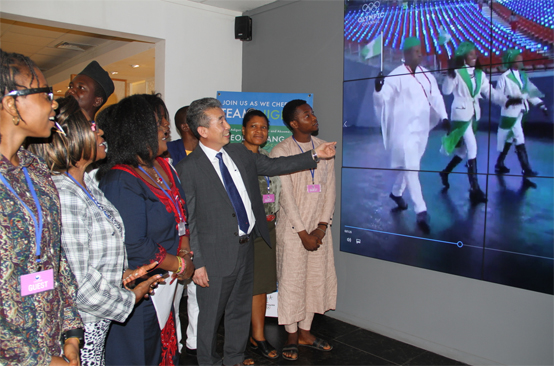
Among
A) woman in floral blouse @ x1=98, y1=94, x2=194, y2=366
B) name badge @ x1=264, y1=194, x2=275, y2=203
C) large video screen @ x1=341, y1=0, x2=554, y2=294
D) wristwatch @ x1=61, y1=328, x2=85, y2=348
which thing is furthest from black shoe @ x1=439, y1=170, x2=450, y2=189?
wristwatch @ x1=61, y1=328, x2=85, y2=348

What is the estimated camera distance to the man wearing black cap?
8.68 feet

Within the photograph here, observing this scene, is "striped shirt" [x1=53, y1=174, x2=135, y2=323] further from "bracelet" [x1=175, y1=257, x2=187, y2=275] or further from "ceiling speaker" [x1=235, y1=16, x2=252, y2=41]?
"ceiling speaker" [x1=235, y1=16, x2=252, y2=41]

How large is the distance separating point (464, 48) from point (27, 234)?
9.85ft

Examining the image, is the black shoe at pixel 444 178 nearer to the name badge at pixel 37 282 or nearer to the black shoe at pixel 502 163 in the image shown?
the black shoe at pixel 502 163

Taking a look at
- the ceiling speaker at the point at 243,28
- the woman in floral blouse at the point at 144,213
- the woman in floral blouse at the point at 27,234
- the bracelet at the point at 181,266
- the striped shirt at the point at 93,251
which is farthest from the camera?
the ceiling speaker at the point at 243,28

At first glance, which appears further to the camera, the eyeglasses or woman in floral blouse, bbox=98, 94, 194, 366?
woman in floral blouse, bbox=98, 94, 194, 366

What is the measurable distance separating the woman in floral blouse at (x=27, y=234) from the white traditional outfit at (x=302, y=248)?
207cm

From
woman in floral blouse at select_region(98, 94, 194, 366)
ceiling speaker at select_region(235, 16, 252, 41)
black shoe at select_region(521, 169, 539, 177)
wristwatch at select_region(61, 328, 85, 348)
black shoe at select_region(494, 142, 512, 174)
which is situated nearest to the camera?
wristwatch at select_region(61, 328, 85, 348)

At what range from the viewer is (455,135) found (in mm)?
2984

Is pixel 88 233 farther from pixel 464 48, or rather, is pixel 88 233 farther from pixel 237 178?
pixel 464 48

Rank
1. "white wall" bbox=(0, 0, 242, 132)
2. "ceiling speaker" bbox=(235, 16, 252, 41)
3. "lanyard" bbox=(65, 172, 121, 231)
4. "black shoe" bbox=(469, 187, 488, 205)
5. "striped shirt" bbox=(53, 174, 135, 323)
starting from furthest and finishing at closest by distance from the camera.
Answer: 1. "ceiling speaker" bbox=(235, 16, 252, 41)
2. "white wall" bbox=(0, 0, 242, 132)
3. "black shoe" bbox=(469, 187, 488, 205)
4. "lanyard" bbox=(65, 172, 121, 231)
5. "striped shirt" bbox=(53, 174, 135, 323)

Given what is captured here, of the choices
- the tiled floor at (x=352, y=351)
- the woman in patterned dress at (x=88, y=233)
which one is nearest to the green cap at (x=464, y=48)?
the tiled floor at (x=352, y=351)

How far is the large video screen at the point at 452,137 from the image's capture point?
262 centimetres

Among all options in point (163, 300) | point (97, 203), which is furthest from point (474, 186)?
point (97, 203)
